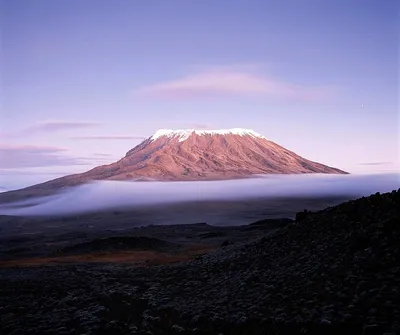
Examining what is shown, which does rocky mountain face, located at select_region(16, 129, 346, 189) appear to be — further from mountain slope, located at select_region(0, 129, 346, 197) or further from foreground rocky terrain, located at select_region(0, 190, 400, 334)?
foreground rocky terrain, located at select_region(0, 190, 400, 334)

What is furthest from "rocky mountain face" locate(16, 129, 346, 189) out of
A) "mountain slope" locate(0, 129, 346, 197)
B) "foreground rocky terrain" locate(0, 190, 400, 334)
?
"foreground rocky terrain" locate(0, 190, 400, 334)

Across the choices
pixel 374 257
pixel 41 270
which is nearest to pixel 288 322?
pixel 374 257

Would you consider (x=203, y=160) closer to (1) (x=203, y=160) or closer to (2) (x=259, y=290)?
(1) (x=203, y=160)

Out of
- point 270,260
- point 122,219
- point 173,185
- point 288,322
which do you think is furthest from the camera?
point 173,185

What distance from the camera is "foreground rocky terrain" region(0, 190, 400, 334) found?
9.13m

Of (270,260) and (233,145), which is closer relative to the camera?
(270,260)

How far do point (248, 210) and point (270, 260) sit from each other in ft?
266

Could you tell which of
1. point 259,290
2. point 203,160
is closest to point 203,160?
point 203,160

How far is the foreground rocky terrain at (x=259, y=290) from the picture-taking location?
30.0ft

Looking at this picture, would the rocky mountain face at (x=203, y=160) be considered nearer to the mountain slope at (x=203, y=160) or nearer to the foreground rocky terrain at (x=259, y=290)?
→ the mountain slope at (x=203, y=160)

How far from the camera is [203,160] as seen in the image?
6663 inches

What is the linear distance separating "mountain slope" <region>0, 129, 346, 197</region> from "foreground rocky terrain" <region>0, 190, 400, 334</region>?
127m

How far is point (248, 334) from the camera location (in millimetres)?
9266

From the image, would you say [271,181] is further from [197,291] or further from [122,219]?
[197,291]
